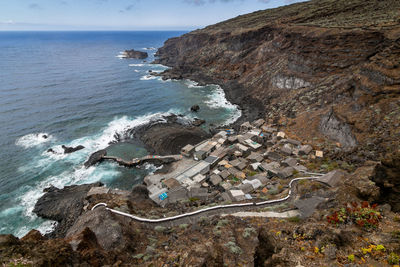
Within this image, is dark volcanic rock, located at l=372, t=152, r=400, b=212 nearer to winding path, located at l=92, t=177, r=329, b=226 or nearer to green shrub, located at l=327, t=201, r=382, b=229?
green shrub, located at l=327, t=201, r=382, b=229

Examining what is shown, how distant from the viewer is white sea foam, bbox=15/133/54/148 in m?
45.8

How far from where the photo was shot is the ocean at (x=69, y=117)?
1391 inches

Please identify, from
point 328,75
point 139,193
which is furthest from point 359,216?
point 328,75

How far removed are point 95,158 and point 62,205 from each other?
41.2ft

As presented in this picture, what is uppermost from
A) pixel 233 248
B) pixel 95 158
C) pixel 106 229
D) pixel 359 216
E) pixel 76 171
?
pixel 359 216

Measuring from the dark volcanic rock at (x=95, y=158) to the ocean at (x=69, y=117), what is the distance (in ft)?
4.41

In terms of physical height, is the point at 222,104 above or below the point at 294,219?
below

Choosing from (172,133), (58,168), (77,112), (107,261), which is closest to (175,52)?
(77,112)

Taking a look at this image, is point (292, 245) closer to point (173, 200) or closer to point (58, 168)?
point (173, 200)

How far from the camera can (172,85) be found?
8619 cm

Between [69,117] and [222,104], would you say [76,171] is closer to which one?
[69,117]

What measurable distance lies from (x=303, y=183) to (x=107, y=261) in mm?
21791

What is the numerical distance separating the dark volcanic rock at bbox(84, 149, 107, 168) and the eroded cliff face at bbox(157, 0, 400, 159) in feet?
129

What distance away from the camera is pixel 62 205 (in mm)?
30312
